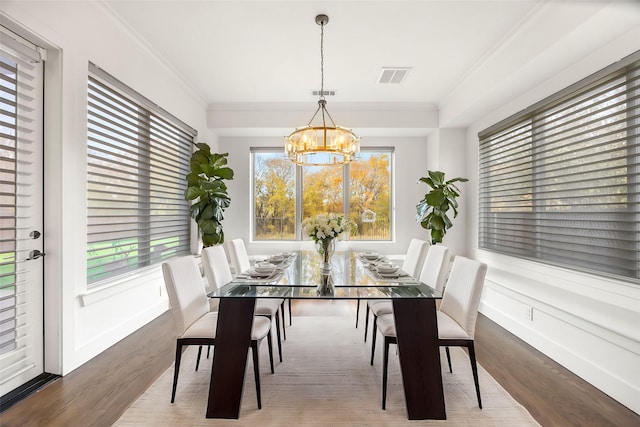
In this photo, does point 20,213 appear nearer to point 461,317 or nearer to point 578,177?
point 461,317

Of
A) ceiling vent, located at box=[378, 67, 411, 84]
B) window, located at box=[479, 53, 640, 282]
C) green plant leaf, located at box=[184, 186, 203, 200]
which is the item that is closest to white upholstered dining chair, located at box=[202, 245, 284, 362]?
green plant leaf, located at box=[184, 186, 203, 200]

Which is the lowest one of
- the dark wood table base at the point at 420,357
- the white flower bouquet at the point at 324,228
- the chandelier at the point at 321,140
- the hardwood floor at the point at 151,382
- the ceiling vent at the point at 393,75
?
the hardwood floor at the point at 151,382

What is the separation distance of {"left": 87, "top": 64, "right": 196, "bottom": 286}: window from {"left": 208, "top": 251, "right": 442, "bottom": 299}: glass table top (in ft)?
4.68

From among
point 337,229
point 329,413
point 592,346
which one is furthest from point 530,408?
point 337,229

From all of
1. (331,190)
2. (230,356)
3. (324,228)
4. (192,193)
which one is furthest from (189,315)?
(331,190)

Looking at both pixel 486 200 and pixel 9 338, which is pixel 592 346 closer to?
pixel 486 200

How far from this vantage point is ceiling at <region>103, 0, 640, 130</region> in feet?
8.14

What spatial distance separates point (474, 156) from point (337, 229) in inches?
118

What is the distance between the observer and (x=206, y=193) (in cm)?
411

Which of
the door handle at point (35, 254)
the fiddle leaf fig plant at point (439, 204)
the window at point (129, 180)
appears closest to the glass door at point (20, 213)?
the door handle at point (35, 254)

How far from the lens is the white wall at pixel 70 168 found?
2.24m

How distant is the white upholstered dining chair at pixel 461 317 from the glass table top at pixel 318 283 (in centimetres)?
23

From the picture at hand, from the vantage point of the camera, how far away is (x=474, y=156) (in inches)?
178

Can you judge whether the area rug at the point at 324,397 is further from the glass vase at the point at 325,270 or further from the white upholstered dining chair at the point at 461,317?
the glass vase at the point at 325,270
